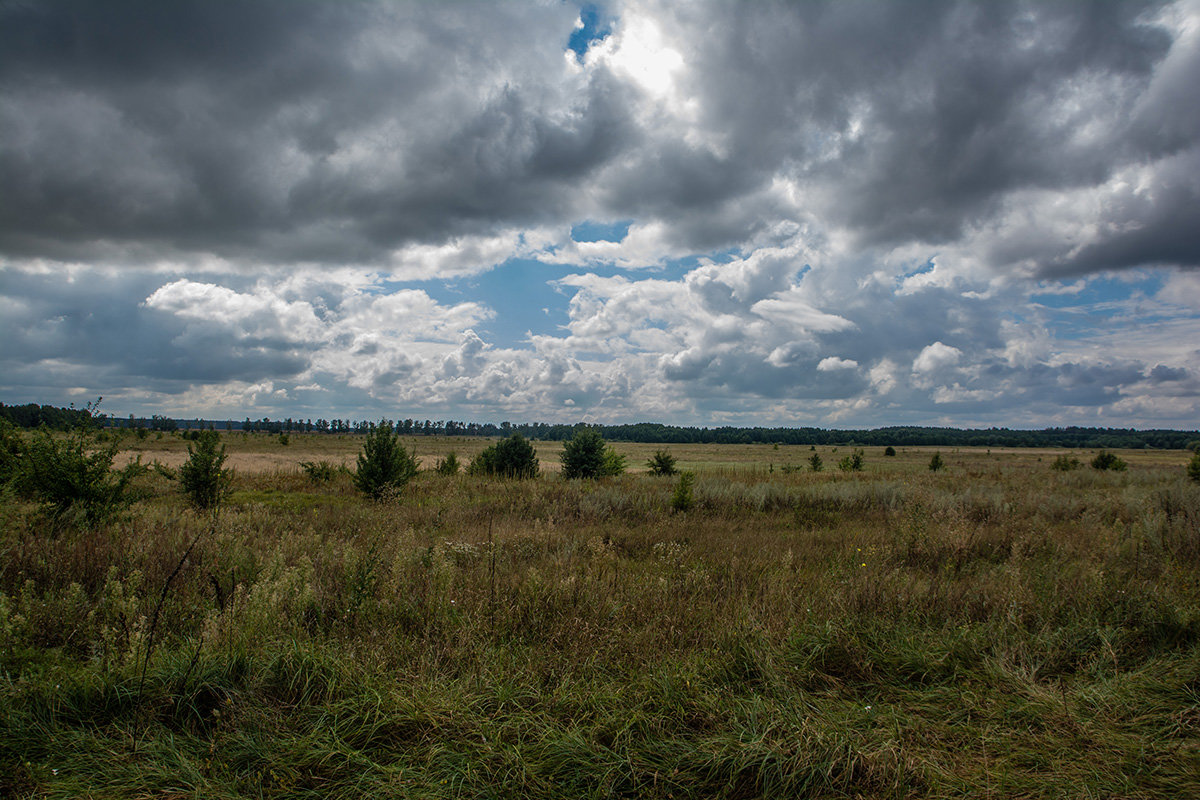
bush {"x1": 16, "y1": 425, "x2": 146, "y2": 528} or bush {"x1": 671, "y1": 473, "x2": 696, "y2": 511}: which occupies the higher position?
bush {"x1": 16, "y1": 425, "x2": 146, "y2": 528}

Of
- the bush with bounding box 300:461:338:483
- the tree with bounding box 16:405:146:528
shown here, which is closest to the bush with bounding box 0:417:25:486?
the tree with bounding box 16:405:146:528

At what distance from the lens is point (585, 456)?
21797 mm

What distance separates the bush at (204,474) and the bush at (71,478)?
4.09 m

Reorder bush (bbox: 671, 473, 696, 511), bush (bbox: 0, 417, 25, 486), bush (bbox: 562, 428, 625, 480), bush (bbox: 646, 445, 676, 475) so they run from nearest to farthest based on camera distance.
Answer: bush (bbox: 0, 417, 25, 486) < bush (bbox: 671, 473, 696, 511) < bush (bbox: 562, 428, 625, 480) < bush (bbox: 646, 445, 676, 475)

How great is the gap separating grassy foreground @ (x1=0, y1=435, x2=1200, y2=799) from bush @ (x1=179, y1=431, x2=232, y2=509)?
19.9 ft

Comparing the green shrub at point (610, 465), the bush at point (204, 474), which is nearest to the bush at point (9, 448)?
the bush at point (204, 474)

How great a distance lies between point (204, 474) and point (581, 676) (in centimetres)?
1348

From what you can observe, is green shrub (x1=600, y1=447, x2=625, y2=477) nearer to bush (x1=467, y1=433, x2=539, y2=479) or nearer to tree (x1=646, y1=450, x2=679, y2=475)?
bush (x1=467, y1=433, x2=539, y2=479)

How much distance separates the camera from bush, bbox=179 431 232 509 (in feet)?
43.0

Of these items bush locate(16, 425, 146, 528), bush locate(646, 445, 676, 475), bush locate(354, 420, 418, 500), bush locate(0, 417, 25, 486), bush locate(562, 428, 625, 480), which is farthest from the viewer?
bush locate(646, 445, 676, 475)

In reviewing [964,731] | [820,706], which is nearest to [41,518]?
[820,706]

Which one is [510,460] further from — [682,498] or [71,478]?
[71,478]

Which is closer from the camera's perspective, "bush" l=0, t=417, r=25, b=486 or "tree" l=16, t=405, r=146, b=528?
"tree" l=16, t=405, r=146, b=528

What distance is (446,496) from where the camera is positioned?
47.3ft
